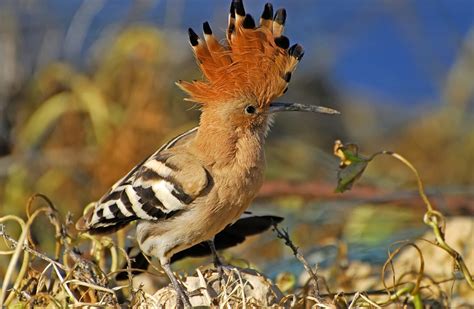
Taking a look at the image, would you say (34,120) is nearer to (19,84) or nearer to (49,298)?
(19,84)

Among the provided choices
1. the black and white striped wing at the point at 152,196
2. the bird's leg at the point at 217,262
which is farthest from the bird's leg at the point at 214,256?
the black and white striped wing at the point at 152,196

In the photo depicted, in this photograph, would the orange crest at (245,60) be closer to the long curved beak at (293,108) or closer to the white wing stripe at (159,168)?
the long curved beak at (293,108)

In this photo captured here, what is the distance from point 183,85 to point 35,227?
150 cm

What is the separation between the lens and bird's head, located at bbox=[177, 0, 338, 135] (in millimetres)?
2242

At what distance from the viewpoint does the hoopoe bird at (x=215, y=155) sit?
7.41ft

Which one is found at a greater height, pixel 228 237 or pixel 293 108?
pixel 293 108

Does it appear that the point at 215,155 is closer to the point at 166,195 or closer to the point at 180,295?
the point at 166,195

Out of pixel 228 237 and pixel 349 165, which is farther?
pixel 228 237

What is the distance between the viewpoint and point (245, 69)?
230 cm

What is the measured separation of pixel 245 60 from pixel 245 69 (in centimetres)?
4

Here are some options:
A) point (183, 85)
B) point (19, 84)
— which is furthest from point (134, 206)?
point (19, 84)

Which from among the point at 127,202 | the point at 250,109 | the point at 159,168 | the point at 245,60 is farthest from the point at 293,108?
the point at 127,202

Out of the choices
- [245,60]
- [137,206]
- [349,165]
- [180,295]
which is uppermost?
[245,60]

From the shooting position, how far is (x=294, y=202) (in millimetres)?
3732
